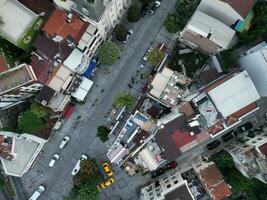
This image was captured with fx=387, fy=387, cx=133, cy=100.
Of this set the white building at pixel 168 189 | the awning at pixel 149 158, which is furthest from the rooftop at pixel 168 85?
the white building at pixel 168 189

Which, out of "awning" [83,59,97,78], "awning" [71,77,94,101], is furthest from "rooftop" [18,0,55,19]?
"awning" [71,77,94,101]

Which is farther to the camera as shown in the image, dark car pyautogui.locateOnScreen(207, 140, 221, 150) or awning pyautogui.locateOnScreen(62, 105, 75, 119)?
awning pyautogui.locateOnScreen(62, 105, 75, 119)

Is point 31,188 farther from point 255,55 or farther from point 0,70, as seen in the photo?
point 255,55

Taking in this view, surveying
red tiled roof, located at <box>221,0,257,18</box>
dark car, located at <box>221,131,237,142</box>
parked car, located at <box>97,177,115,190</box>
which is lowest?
parked car, located at <box>97,177,115,190</box>

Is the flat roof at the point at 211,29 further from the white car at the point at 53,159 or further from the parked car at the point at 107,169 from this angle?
the white car at the point at 53,159

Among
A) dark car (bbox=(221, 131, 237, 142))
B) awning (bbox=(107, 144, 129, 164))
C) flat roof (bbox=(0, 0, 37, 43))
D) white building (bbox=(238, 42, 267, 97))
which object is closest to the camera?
white building (bbox=(238, 42, 267, 97))

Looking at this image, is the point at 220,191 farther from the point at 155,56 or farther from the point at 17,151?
the point at 17,151

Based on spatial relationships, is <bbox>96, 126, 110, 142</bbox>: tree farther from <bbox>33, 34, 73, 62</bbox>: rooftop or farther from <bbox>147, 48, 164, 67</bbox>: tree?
<bbox>147, 48, 164, 67</bbox>: tree
